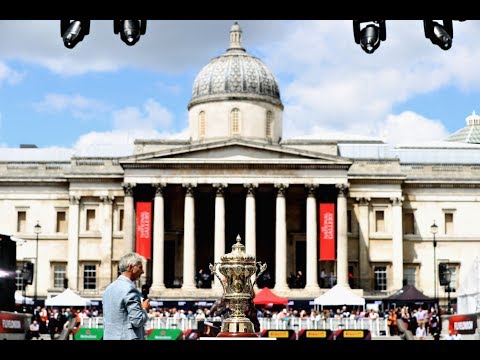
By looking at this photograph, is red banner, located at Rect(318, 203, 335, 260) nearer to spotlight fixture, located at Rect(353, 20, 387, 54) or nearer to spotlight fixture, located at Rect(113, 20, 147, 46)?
spotlight fixture, located at Rect(353, 20, 387, 54)

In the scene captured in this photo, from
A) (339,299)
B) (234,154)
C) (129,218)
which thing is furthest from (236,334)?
(129,218)

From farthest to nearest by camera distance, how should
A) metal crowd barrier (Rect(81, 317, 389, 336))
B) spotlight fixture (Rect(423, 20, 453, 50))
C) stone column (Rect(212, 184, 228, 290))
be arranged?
stone column (Rect(212, 184, 228, 290)) < metal crowd barrier (Rect(81, 317, 389, 336)) < spotlight fixture (Rect(423, 20, 453, 50))

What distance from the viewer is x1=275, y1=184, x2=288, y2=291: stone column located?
72500mm

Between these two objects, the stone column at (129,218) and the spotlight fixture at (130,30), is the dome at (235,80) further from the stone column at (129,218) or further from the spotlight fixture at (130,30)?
the spotlight fixture at (130,30)

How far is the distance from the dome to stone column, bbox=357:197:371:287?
36.7 ft

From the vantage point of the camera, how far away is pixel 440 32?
43.7 feet

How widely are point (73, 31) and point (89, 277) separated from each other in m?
66.9

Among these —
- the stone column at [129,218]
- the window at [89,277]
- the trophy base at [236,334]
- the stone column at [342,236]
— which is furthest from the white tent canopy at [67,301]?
the trophy base at [236,334]

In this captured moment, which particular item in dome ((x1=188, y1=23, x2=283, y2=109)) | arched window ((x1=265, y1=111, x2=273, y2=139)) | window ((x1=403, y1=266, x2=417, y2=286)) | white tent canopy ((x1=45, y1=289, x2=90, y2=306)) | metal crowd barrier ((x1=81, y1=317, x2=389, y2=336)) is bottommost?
metal crowd barrier ((x1=81, y1=317, x2=389, y2=336))

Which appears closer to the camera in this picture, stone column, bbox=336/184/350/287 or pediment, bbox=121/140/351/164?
stone column, bbox=336/184/350/287

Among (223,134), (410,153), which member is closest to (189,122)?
(223,134)

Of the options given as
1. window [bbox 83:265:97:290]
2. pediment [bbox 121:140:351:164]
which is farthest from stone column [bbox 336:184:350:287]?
window [bbox 83:265:97:290]

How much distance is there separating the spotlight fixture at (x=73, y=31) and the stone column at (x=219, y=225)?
5993cm

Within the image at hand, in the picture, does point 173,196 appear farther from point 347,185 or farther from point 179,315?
point 179,315
